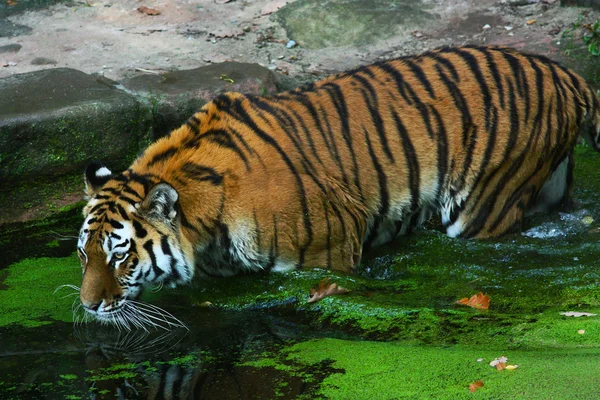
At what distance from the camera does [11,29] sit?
7.39 meters

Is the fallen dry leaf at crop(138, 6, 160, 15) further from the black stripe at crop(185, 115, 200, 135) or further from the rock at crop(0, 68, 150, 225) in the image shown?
the black stripe at crop(185, 115, 200, 135)

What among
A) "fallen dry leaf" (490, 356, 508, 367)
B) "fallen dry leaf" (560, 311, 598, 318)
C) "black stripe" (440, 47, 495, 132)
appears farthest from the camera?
"black stripe" (440, 47, 495, 132)

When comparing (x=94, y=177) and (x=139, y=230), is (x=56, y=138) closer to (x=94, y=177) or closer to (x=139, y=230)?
(x=94, y=177)

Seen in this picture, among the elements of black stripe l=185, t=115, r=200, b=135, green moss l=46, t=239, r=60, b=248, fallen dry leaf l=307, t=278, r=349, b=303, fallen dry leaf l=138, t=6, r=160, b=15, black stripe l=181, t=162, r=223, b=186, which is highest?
black stripe l=185, t=115, r=200, b=135

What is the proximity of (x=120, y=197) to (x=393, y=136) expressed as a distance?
57.6 inches

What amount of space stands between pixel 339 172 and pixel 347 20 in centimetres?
370

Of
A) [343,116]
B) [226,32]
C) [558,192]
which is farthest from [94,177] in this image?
[226,32]

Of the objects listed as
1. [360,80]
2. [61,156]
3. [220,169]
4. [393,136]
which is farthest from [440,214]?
[61,156]

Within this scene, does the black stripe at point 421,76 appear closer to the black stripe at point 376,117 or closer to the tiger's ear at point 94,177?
the black stripe at point 376,117

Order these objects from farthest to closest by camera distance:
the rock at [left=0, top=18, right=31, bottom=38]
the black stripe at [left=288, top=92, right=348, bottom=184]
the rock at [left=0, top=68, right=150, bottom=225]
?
the rock at [left=0, top=18, right=31, bottom=38], the rock at [left=0, top=68, right=150, bottom=225], the black stripe at [left=288, top=92, right=348, bottom=184]

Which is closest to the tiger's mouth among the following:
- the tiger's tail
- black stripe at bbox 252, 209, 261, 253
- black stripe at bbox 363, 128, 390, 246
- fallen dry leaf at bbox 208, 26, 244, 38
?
black stripe at bbox 252, 209, 261, 253

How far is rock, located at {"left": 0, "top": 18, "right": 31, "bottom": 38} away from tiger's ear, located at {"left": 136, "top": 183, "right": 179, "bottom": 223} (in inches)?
168

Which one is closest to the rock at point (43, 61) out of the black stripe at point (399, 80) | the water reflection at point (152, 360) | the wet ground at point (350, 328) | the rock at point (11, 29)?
the rock at point (11, 29)

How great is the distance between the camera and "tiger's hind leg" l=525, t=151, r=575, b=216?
4.68 m
